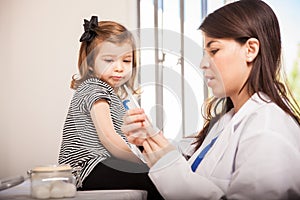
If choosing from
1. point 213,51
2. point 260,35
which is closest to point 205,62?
point 213,51

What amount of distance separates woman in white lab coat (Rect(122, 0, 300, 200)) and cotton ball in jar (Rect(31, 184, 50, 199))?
1.14 feet

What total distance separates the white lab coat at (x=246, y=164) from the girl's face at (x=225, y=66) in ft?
0.23

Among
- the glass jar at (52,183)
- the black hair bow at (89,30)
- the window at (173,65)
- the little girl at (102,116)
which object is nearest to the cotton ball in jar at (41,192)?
the glass jar at (52,183)

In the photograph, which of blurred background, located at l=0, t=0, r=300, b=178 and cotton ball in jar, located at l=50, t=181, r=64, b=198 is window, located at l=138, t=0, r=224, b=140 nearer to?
blurred background, located at l=0, t=0, r=300, b=178

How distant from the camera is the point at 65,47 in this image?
147 cm

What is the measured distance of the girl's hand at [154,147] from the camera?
1341mm

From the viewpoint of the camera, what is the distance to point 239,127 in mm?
1308

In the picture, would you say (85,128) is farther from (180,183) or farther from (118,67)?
(180,183)

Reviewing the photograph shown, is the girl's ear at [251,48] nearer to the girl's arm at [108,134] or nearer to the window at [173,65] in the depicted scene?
the window at [173,65]

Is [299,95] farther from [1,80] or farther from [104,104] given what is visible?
[1,80]

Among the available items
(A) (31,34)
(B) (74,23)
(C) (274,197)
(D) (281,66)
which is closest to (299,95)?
(D) (281,66)

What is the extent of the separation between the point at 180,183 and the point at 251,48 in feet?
1.23

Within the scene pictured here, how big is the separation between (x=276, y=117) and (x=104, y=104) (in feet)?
1.45

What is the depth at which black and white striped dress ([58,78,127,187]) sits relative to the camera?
1.39m
